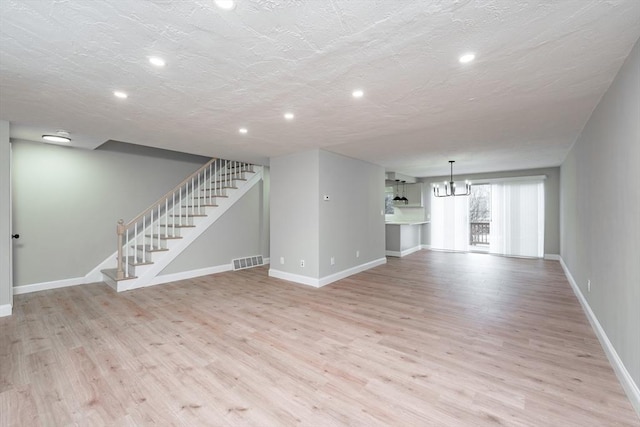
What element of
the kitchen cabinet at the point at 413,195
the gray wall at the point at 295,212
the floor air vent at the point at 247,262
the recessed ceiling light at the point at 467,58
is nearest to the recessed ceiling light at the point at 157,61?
the recessed ceiling light at the point at 467,58

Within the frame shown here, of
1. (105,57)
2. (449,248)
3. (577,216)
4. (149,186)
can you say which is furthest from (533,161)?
(149,186)

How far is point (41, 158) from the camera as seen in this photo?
183 inches

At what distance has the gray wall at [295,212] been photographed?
16.0 ft

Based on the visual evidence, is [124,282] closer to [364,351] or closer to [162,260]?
[162,260]

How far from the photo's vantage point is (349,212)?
5621mm

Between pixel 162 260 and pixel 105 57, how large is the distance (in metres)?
3.95

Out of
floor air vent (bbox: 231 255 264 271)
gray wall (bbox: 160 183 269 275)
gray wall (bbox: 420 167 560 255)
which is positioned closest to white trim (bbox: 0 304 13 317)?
gray wall (bbox: 160 183 269 275)

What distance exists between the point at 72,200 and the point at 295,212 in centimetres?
393

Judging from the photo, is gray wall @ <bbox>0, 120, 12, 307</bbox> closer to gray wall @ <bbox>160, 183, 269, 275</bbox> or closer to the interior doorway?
gray wall @ <bbox>160, 183, 269, 275</bbox>

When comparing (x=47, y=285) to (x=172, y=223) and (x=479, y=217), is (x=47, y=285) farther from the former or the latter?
(x=479, y=217)

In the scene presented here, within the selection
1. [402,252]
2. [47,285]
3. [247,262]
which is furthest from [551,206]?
[47,285]

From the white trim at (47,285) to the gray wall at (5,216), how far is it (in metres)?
1.28

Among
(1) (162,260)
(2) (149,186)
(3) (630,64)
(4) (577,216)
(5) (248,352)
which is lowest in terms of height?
(5) (248,352)

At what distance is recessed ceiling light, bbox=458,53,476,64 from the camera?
196 cm
